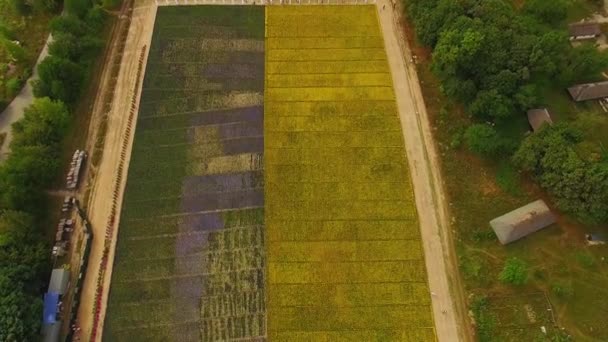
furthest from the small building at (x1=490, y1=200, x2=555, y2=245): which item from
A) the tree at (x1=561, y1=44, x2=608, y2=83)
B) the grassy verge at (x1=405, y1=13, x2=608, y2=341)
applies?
→ the tree at (x1=561, y1=44, x2=608, y2=83)

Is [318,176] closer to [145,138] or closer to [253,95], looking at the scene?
[253,95]

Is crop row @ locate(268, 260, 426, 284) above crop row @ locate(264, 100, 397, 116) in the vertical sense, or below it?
below

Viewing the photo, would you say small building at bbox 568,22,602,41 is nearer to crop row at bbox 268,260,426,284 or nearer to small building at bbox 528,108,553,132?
small building at bbox 528,108,553,132

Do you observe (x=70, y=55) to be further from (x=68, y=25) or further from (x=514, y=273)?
(x=514, y=273)

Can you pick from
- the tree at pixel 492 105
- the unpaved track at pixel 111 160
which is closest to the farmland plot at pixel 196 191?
the unpaved track at pixel 111 160

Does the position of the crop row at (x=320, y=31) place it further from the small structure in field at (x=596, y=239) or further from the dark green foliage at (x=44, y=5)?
the small structure in field at (x=596, y=239)

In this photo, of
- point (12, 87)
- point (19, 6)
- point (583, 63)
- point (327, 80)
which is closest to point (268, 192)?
point (327, 80)

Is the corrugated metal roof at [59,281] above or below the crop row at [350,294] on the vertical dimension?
above
